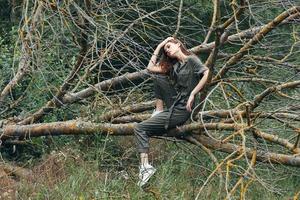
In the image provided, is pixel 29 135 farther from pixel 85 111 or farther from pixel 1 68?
pixel 1 68

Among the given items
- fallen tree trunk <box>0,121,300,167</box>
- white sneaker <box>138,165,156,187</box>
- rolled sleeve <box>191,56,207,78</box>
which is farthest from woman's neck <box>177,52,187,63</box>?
white sneaker <box>138,165,156,187</box>

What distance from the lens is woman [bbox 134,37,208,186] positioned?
6781 millimetres

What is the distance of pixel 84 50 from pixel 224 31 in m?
1.88

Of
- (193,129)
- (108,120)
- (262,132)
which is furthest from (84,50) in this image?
(262,132)

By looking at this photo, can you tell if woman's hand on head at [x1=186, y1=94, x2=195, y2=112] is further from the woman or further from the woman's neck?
the woman's neck

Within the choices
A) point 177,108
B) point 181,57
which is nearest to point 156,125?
point 177,108

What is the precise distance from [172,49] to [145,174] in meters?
1.33

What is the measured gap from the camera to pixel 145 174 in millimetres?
6699

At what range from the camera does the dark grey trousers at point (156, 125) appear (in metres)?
6.88

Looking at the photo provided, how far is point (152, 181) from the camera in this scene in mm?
6883

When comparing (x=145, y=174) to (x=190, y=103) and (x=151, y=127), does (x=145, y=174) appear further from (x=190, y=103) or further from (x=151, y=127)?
(x=190, y=103)

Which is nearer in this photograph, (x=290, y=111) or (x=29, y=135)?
(x=290, y=111)

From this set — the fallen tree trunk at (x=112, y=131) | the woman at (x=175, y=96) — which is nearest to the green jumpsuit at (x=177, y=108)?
the woman at (x=175, y=96)

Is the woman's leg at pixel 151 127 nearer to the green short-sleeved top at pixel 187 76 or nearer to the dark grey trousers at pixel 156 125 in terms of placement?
the dark grey trousers at pixel 156 125
